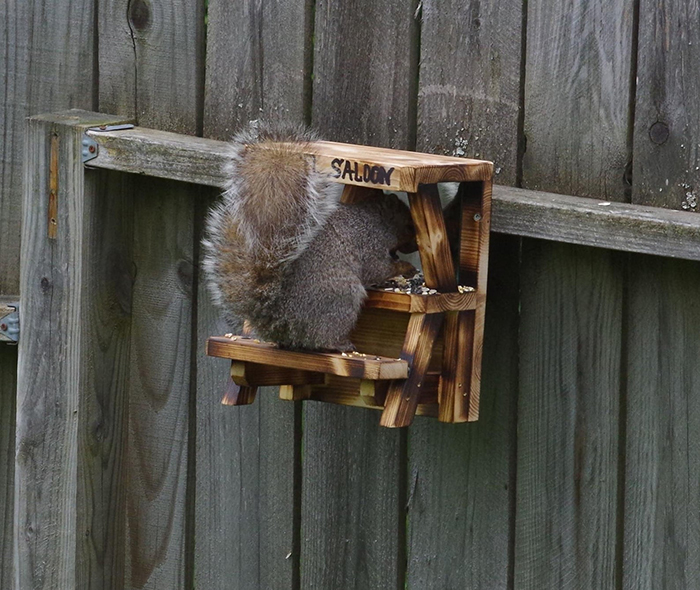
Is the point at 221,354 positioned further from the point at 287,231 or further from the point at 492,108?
the point at 492,108

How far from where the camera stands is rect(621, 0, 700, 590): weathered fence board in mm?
1712

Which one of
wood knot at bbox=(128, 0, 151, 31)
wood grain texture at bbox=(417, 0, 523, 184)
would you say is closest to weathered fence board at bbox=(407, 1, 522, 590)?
wood grain texture at bbox=(417, 0, 523, 184)

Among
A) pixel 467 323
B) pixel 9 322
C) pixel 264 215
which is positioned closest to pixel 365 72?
pixel 264 215

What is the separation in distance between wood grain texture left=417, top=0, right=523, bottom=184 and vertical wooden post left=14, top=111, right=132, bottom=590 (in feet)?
2.49

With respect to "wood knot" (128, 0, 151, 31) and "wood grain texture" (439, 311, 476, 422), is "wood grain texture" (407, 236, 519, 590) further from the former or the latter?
"wood knot" (128, 0, 151, 31)

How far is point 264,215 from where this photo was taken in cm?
173

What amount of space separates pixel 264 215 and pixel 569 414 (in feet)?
2.14

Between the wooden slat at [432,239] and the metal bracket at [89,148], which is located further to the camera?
the metal bracket at [89,148]

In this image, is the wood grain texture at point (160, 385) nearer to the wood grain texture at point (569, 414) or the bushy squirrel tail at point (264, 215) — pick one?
the bushy squirrel tail at point (264, 215)

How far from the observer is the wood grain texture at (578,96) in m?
1.77

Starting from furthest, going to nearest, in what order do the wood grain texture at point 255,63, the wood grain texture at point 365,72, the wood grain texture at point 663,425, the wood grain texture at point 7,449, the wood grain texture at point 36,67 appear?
1. the wood grain texture at point 7,449
2. the wood grain texture at point 36,67
3. the wood grain texture at point 255,63
4. the wood grain texture at point 365,72
5. the wood grain texture at point 663,425

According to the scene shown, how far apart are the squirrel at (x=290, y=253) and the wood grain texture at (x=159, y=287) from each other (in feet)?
1.64

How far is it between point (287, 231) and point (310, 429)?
613mm

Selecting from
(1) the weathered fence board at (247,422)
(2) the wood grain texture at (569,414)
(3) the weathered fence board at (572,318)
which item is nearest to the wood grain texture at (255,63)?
(1) the weathered fence board at (247,422)
